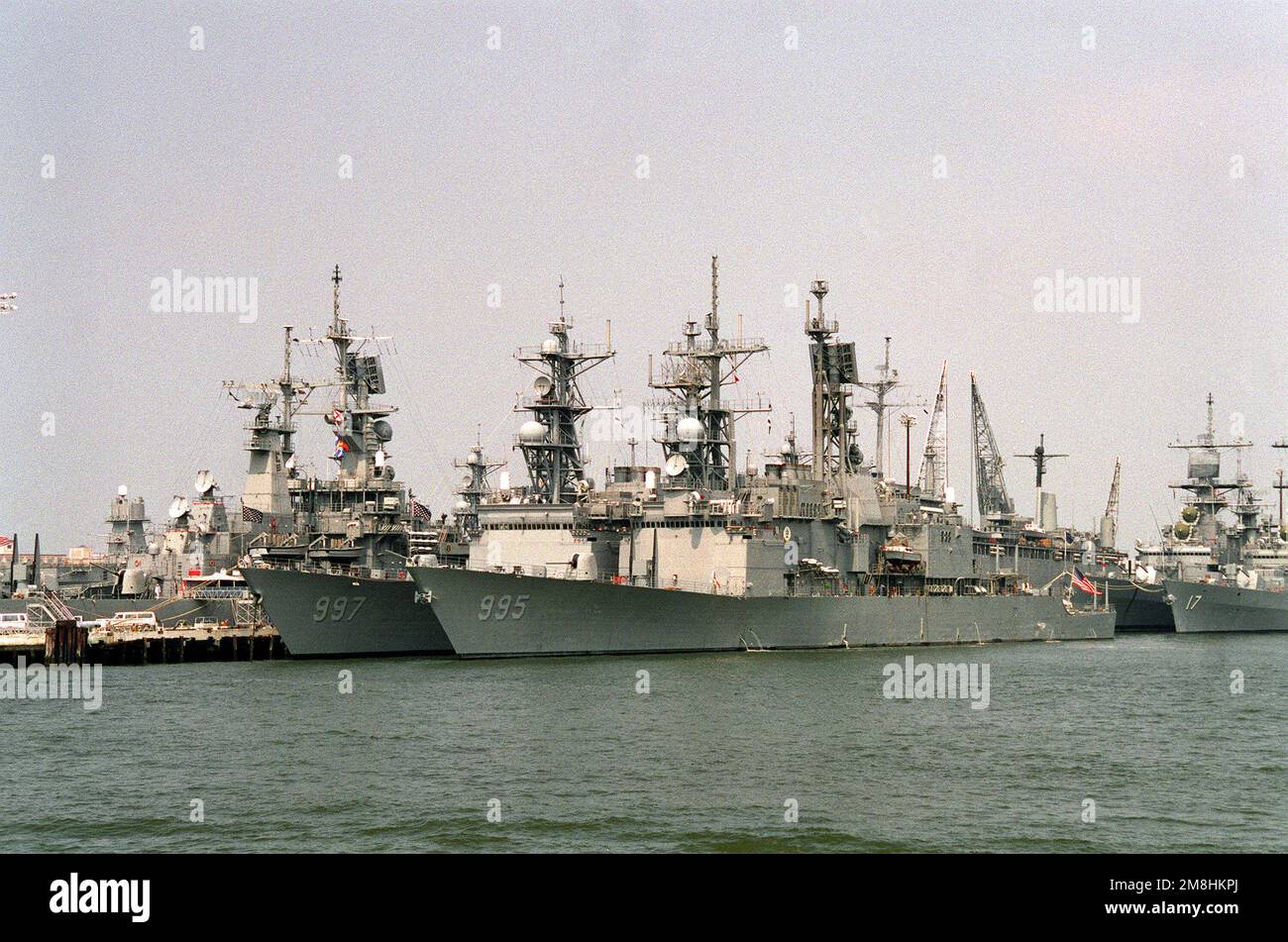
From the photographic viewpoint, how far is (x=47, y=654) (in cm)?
4575

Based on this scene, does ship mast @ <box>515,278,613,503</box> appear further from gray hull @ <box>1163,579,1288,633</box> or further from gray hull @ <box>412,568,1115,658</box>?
gray hull @ <box>1163,579,1288,633</box>

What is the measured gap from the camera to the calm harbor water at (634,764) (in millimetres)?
20328

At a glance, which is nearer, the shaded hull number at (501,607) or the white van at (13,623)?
the shaded hull number at (501,607)

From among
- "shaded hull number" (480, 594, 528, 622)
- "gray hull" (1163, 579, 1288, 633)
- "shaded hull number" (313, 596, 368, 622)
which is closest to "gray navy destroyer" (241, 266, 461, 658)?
"shaded hull number" (313, 596, 368, 622)

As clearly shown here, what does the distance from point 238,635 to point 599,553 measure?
13495 mm

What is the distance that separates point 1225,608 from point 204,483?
54789 mm

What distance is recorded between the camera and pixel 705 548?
158 ft

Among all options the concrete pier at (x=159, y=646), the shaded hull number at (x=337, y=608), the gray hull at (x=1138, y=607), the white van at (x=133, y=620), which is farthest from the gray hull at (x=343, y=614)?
the gray hull at (x=1138, y=607)

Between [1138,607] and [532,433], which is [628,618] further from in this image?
[1138,607]

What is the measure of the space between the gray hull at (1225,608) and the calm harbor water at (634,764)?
3713cm

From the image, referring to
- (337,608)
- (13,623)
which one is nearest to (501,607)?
(337,608)

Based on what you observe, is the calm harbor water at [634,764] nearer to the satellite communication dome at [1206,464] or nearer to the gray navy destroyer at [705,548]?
the gray navy destroyer at [705,548]

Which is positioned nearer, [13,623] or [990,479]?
[13,623]
